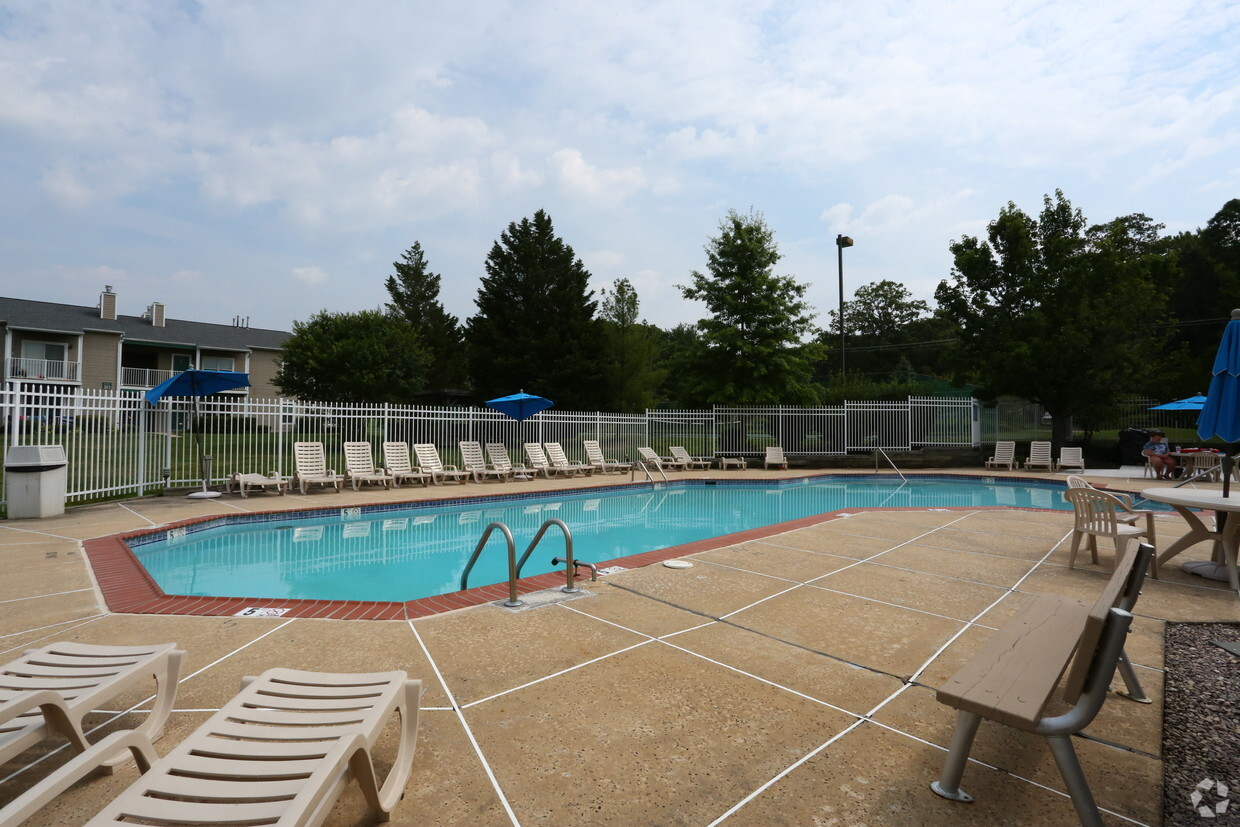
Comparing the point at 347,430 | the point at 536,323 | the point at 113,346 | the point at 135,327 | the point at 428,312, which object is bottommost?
the point at 347,430

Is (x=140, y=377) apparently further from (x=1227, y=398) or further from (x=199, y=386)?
(x=1227, y=398)

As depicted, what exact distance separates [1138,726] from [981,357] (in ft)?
68.8

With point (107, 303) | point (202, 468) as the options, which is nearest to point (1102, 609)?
point (202, 468)

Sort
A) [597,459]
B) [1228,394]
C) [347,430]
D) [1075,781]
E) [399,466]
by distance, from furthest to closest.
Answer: [597,459]
[399,466]
[347,430]
[1228,394]
[1075,781]

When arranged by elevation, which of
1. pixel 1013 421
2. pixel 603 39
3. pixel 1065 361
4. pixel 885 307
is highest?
pixel 885 307

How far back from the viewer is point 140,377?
30.7 m

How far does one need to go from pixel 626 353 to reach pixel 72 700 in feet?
92.6

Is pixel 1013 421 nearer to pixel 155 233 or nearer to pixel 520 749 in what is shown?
pixel 520 749

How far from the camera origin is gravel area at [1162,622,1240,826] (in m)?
2.07

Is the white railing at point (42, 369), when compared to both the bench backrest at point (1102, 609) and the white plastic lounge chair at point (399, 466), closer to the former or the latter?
the white plastic lounge chair at point (399, 466)

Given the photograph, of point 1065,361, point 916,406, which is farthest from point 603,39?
point 1065,361

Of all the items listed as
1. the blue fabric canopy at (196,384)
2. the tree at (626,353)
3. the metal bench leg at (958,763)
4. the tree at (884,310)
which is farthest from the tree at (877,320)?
the metal bench leg at (958,763)

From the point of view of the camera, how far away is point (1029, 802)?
6.86 ft

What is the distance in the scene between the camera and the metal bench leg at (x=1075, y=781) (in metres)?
1.81
